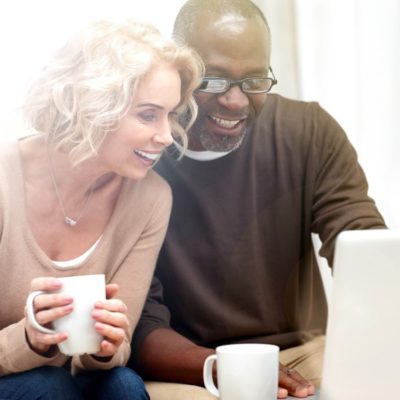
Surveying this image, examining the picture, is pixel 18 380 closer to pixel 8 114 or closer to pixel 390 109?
pixel 8 114

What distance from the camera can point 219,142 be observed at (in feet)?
4.36

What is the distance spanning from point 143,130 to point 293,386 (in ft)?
1.43

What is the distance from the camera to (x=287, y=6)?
4.53ft

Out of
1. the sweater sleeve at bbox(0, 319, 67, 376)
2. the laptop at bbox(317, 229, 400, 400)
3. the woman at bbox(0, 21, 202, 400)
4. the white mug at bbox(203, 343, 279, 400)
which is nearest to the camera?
the laptop at bbox(317, 229, 400, 400)

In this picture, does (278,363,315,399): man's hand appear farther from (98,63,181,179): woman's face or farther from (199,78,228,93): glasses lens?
(199,78,228,93): glasses lens

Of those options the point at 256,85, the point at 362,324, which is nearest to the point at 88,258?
the point at 256,85

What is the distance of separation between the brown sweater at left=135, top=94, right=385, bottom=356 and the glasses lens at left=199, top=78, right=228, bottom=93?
99mm

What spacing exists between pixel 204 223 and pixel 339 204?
230mm

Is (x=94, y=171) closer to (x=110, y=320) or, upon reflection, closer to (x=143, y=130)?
(x=143, y=130)

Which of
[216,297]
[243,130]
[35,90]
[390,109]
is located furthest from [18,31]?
[390,109]

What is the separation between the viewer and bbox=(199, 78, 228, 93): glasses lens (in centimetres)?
130

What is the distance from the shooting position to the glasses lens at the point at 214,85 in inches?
51.2

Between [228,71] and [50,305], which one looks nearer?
[50,305]

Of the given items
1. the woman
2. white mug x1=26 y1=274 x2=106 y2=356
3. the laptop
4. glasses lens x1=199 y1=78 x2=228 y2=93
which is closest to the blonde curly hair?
the woman
